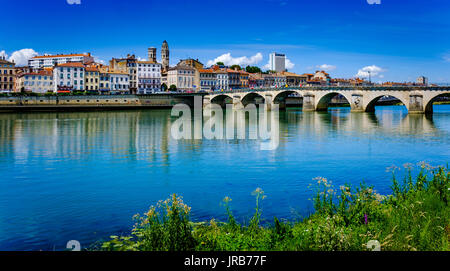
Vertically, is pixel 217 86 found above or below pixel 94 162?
above

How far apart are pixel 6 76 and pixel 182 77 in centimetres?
3421

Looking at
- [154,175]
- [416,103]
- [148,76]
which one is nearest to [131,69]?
[148,76]

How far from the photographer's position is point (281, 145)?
1981 centimetres

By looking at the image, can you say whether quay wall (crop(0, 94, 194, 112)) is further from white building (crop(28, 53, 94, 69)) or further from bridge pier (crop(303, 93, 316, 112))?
white building (crop(28, 53, 94, 69))

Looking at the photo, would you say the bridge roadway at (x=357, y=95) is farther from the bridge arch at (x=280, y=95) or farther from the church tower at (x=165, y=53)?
the church tower at (x=165, y=53)

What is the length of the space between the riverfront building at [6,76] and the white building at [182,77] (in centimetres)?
3146

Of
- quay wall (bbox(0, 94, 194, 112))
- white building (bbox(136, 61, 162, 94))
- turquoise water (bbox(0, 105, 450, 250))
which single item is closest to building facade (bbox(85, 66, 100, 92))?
white building (bbox(136, 61, 162, 94))

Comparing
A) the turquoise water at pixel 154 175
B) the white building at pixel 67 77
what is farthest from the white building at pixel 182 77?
the turquoise water at pixel 154 175

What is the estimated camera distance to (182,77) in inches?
3696

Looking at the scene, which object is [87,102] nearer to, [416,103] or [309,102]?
[309,102]

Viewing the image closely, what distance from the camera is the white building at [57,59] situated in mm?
101831

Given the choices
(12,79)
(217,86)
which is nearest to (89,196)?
(12,79)
